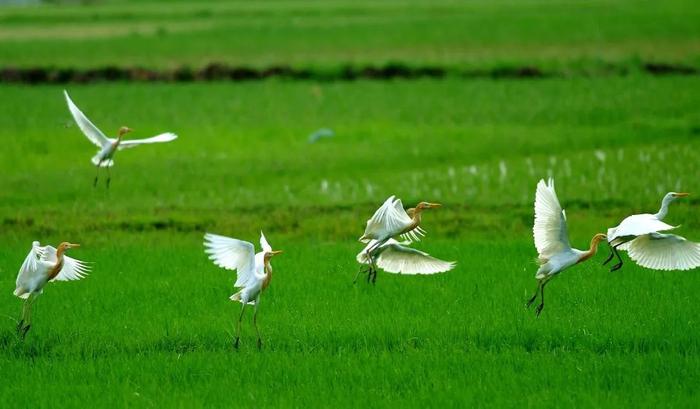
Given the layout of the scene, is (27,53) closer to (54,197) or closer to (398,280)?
(54,197)

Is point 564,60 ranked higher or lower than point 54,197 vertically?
higher

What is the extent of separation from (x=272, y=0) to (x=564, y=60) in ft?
127

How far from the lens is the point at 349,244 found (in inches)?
485

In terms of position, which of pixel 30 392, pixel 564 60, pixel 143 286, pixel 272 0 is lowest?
pixel 30 392

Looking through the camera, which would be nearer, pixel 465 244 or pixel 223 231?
pixel 465 244

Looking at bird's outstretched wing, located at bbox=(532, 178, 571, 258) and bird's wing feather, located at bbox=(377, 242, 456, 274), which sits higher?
bird's outstretched wing, located at bbox=(532, 178, 571, 258)

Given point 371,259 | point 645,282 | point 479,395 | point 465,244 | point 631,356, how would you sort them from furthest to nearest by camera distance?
1. point 465,244
2. point 645,282
3. point 371,259
4. point 631,356
5. point 479,395

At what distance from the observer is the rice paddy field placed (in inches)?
289

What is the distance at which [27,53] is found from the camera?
34969 millimetres

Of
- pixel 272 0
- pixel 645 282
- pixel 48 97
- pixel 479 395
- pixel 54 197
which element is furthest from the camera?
pixel 272 0

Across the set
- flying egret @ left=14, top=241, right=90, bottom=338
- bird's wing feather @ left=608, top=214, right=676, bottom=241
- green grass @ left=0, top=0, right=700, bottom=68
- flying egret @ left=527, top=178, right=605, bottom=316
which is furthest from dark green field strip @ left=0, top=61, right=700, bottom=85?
flying egret @ left=14, top=241, right=90, bottom=338

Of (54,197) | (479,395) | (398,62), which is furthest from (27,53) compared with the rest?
(479,395)

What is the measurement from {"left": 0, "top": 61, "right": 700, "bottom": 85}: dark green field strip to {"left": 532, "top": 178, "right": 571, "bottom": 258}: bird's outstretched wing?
70.6 ft

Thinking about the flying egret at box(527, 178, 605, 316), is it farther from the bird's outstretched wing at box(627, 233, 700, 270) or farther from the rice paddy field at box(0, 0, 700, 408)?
the bird's outstretched wing at box(627, 233, 700, 270)
